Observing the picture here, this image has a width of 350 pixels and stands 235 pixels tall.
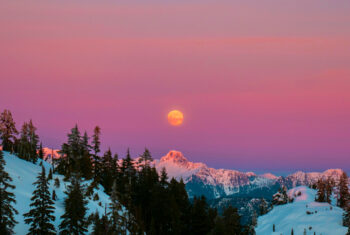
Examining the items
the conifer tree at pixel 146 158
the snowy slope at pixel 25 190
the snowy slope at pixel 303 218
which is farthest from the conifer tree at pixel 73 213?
the snowy slope at pixel 303 218

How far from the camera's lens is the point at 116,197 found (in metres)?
59.7

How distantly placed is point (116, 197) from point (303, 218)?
103959 millimetres

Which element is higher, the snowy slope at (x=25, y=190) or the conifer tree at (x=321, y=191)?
the conifer tree at (x=321, y=191)

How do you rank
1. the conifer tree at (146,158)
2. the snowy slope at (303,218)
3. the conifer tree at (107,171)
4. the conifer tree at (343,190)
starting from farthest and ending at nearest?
the conifer tree at (343,190) < the snowy slope at (303,218) < the conifer tree at (146,158) < the conifer tree at (107,171)

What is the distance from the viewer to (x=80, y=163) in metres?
83.9

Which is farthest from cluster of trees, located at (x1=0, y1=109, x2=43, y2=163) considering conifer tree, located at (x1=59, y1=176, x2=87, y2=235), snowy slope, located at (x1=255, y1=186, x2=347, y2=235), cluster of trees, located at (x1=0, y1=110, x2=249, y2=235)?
snowy slope, located at (x1=255, y1=186, x2=347, y2=235)

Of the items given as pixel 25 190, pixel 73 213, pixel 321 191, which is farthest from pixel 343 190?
pixel 73 213

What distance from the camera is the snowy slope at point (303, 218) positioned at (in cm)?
12721

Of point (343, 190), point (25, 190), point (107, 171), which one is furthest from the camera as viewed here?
point (343, 190)

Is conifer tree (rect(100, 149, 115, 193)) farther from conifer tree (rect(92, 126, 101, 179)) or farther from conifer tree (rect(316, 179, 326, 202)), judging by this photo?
conifer tree (rect(316, 179, 326, 202))

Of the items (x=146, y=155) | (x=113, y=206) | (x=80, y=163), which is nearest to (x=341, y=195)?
(x=146, y=155)

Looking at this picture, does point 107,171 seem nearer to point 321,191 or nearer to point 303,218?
point 303,218

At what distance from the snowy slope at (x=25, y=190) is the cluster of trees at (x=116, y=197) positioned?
4.07ft

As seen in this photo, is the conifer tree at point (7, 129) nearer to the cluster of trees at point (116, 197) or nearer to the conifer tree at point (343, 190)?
the cluster of trees at point (116, 197)
